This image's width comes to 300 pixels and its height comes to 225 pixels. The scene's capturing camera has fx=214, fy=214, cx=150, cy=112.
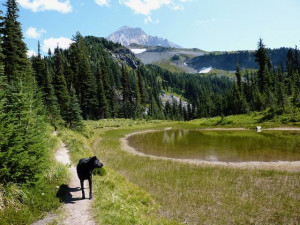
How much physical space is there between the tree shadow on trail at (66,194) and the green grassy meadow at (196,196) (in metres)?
1.20

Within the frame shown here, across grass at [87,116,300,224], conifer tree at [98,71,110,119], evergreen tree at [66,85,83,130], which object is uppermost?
conifer tree at [98,71,110,119]

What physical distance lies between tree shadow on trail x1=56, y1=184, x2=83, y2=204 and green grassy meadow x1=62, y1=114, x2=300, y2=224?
1201 millimetres

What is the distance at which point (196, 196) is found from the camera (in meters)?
14.4

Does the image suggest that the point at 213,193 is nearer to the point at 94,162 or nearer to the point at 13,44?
the point at 94,162

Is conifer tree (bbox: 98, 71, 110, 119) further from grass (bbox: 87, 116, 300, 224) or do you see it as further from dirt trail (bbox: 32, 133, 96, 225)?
dirt trail (bbox: 32, 133, 96, 225)

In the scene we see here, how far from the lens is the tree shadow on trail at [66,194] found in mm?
10822

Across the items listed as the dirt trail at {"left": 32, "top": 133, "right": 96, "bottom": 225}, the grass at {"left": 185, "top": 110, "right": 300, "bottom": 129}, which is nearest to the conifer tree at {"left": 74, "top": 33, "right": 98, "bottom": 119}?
the grass at {"left": 185, "top": 110, "right": 300, "bottom": 129}

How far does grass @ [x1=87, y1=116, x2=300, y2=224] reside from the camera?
11719 millimetres

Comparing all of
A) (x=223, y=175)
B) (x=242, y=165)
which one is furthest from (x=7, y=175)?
(x=242, y=165)

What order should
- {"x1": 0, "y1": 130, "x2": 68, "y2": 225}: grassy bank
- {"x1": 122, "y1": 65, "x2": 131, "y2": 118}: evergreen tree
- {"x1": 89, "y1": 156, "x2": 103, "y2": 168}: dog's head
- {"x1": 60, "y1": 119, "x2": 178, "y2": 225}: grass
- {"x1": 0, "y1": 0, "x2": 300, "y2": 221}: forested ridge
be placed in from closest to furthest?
{"x1": 0, "y1": 130, "x2": 68, "y2": 225}: grassy bank → {"x1": 60, "y1": 119, "x2": 178, "y2": 225}: grass → {"x1": 0, "y1": 0, "x2": 300, "y2": 221}: forested ridge → {"x1": 89, "y1": 156, "x2": 103, "y2": 168}: dog's head → {"x1": 122, "y1": 65, "x2": 131, "y2": 118}: evergreen tree

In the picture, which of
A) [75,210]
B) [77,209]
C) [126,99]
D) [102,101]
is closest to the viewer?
[75,210]

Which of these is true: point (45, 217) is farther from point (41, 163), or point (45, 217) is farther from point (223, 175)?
point (223, 175)

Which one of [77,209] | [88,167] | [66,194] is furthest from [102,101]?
[77,209]

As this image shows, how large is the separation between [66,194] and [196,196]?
27.1ft
